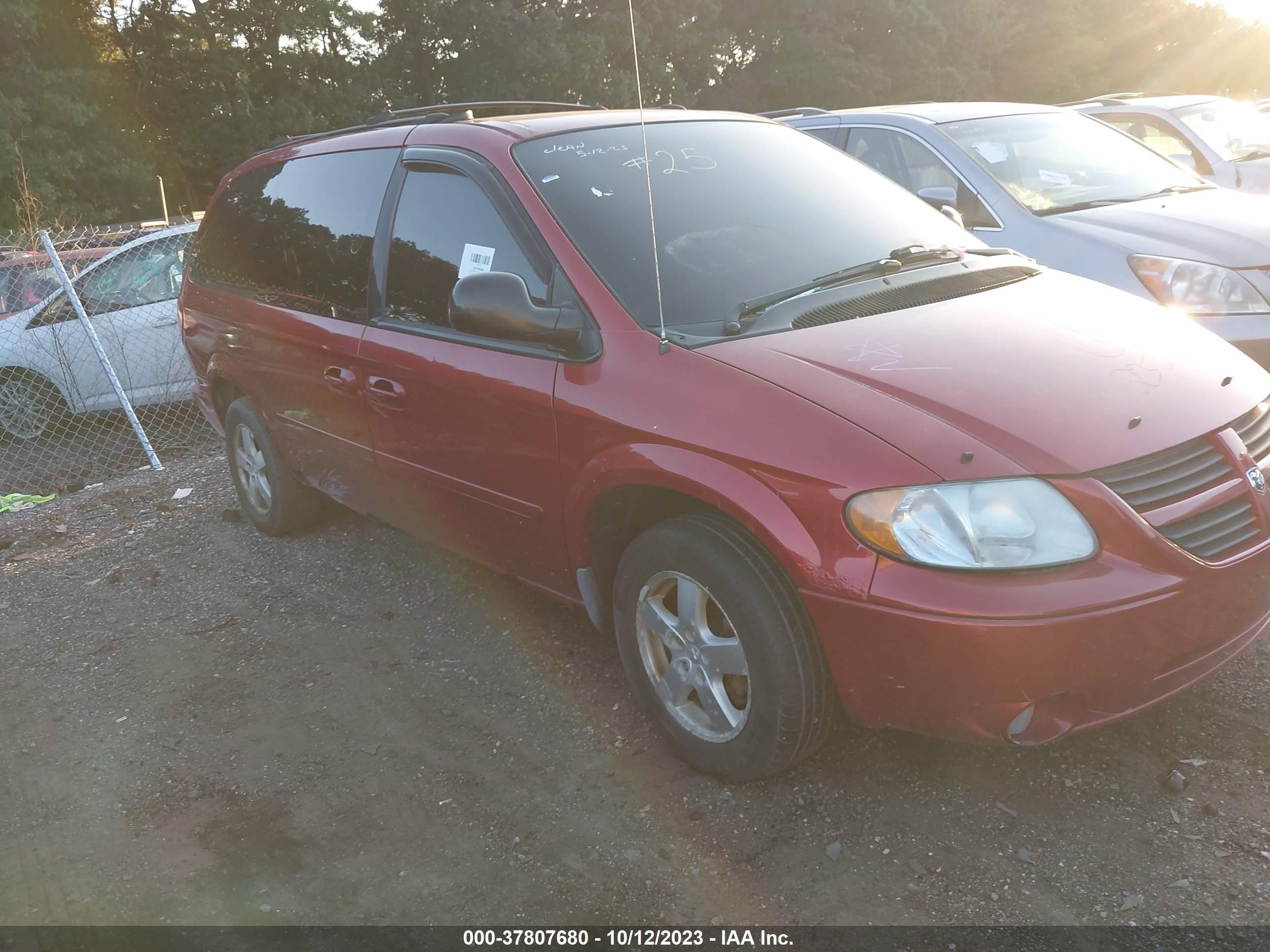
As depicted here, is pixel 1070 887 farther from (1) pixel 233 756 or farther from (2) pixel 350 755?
(1) pixel 233 756

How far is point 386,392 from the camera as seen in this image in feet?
13.0

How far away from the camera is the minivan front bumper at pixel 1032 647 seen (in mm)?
2447

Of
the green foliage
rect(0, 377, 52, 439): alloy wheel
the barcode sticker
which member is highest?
the green foliage

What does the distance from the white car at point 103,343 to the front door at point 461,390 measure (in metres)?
5.00

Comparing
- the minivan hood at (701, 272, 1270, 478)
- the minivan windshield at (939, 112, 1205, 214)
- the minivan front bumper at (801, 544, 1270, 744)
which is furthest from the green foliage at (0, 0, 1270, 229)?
the minivan front bumper at (801, 544, 1270, 744)

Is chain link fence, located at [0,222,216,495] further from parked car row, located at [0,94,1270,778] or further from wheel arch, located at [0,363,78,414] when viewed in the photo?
parked car row, located at [0,94,1270,778]

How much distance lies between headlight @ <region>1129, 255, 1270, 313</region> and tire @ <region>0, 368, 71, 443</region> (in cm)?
796

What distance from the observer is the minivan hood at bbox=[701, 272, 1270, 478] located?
258 cm

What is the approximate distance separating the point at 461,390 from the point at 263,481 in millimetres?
2348

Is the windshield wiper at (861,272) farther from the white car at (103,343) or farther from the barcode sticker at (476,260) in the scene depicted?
the white car at (103,343)

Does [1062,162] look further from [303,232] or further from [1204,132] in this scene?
[303,232]

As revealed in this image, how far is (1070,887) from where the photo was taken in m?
2.58

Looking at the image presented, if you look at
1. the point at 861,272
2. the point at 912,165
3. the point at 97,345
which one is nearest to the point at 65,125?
the point at 97,345

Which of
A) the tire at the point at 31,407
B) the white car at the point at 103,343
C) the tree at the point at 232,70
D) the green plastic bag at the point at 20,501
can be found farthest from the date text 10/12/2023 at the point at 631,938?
the tree at the point at 232,70
